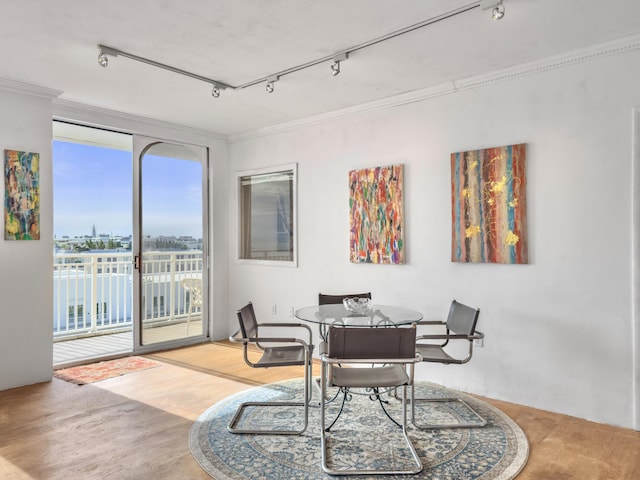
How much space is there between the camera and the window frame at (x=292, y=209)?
5.21 metres

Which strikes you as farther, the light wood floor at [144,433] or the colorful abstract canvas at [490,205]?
the colorful abstract canvas at [490,205]

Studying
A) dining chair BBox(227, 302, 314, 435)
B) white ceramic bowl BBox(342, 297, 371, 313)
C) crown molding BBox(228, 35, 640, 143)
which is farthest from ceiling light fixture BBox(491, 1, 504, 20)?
dining chair BBox(227, 302, 314, 435)

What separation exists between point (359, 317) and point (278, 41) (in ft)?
6.58

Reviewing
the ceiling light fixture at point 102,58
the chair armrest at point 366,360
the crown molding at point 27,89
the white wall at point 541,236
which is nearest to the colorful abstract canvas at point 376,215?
the white wall at point 541,236

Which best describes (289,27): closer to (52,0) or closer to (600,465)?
(52,0)

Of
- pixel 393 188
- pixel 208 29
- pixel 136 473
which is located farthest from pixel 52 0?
pixel 393 188

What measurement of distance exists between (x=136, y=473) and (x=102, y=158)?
18.5 ft

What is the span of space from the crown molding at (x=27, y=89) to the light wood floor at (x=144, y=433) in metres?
2.59

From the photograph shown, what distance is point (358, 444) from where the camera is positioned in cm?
283

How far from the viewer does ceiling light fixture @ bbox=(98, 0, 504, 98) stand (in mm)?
2576

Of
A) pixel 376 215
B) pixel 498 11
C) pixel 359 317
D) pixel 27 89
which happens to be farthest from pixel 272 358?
pixel 27 89

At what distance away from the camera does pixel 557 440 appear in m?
2.90

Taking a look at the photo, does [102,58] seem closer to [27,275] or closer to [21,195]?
[21,195]

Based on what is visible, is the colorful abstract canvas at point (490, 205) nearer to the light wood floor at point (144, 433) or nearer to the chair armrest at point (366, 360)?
the light wood floor at point (144, 433)
